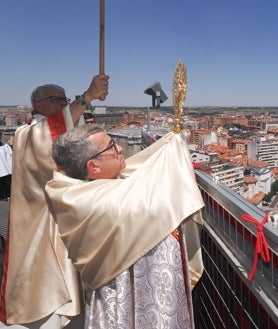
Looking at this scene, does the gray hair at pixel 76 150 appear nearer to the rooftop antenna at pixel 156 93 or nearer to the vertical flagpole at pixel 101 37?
the vertical flagpole at pixel 101 37

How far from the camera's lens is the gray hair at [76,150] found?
4.44ft

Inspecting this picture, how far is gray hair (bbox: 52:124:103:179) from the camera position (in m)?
1.35

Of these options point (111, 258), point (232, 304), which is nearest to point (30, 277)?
point (111, 258)

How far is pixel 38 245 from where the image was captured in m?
1.82

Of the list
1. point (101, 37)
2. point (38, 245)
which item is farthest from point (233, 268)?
point (101, 37)

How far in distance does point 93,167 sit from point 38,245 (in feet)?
2.18

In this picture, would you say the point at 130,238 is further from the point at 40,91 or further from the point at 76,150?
the point at 40,91

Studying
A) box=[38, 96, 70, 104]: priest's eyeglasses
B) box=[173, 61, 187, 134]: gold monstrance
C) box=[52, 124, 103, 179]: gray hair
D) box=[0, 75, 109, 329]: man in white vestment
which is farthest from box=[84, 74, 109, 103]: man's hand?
box=[52, 124, 103, 179]: gray hair

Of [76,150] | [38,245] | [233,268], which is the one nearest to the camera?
[76,150]

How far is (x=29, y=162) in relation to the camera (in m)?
1.97

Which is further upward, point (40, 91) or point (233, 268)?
point (40, 91)

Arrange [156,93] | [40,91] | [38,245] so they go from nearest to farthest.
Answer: [38,245] → [40,91] → [156,93]

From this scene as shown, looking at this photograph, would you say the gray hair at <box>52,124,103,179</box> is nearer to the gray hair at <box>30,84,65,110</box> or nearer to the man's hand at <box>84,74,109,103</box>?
the man's hand at <box>84,74,109,103</box>

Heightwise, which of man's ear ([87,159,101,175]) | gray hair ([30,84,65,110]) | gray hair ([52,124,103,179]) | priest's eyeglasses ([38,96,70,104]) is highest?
gray hair ([30,84,65,110])
